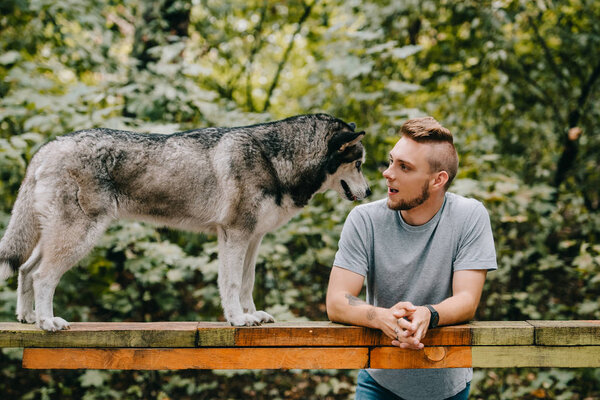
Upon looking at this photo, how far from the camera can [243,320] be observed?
242 cm

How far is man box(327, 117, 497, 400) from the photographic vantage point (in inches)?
88.0

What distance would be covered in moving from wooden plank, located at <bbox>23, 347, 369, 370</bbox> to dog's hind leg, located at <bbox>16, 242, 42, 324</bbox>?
0.46m

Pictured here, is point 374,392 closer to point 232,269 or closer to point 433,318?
point 433,318

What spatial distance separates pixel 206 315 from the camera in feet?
17.7

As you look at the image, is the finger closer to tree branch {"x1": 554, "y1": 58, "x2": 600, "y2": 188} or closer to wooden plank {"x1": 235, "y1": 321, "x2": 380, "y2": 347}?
wooden plank {"x1": 235, "y1": 321, "x2": 380, "y2": 347}

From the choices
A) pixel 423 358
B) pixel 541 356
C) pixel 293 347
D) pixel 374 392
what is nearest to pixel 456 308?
pixel 423 358

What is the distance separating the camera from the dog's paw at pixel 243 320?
7.91ft

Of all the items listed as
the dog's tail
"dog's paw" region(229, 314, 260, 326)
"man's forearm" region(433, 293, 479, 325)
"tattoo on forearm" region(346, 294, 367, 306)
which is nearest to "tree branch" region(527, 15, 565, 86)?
"man's forearm" region(433, 293, 479, 325)

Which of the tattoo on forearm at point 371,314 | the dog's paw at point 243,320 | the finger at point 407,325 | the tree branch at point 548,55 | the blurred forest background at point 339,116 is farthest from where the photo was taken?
the tree branch at point 548,55

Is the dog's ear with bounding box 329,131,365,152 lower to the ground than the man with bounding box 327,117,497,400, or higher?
higher

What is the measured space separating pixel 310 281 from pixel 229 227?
331 centimetres

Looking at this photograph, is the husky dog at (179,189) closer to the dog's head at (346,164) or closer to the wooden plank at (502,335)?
the dog's head at (346,164)

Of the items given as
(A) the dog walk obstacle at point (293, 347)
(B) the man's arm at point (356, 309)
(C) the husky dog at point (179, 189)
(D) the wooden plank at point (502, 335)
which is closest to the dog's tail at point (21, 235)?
(C) the husky dog at point (179, 189)

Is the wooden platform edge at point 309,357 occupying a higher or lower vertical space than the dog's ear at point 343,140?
lower
